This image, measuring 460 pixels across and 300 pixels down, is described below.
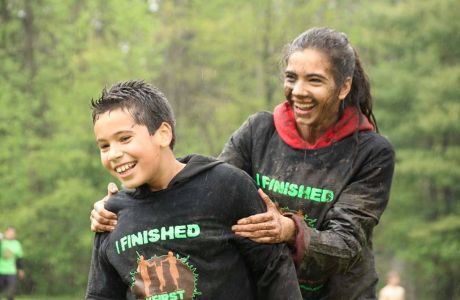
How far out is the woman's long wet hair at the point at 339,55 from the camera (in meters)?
4.00

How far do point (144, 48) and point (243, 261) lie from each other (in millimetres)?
27680

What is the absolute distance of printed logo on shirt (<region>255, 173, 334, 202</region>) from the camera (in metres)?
4.08

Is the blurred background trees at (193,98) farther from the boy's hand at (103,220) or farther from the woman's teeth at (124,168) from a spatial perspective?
the woman's teeth at (124,168)

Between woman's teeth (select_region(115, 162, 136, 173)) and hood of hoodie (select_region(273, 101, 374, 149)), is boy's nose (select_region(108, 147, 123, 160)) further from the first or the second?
hood of hoodie (select_region(273, 101, 374, 149))

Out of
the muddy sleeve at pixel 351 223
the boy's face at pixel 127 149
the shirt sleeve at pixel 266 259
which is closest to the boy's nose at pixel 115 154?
the boy's face at pixel 127 149

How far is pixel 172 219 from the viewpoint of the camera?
363cm

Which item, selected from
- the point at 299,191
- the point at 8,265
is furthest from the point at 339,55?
the point at 8,265

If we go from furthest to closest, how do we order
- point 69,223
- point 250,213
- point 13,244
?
point 69,223 → point 13,244 → point 250,213

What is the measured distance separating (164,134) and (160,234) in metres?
0.41

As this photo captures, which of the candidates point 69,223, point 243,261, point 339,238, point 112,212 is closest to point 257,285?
point 243,261

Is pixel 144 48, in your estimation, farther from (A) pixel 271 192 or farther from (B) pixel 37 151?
(A) pixel 271 192

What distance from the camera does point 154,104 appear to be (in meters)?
3.69

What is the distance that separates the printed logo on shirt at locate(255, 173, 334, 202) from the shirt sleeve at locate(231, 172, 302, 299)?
464 millimetres

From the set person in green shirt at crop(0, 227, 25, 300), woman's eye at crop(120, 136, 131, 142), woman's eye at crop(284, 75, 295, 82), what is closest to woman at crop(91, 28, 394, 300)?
woman's eye at crop(284, 75, 295, 82)
